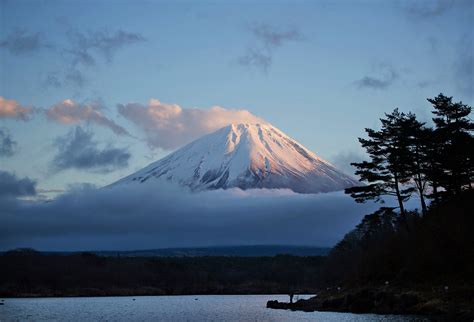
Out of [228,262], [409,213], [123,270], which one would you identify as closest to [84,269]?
[123,270]

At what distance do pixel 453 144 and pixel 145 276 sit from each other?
4585 inches

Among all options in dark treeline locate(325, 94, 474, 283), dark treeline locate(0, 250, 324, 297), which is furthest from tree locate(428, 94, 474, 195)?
dark treeline locate(0, 250, 324, 297)

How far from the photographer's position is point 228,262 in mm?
183000

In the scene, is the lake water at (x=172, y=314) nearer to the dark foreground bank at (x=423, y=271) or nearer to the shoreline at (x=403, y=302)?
the shoreline at (x=403, y=302)

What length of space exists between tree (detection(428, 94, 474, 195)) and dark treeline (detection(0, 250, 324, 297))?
74951 mm

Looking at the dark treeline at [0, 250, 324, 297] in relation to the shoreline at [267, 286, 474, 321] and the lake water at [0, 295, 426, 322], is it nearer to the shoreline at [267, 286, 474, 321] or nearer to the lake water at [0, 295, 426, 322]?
the lake water at [0, 295, 426, 322]

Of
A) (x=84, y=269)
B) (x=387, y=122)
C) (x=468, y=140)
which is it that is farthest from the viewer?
(x=84, y=269)

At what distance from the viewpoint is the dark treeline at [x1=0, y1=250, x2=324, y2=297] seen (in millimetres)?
138125

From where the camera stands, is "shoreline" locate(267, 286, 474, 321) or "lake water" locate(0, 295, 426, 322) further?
"lake water" locate(0, 295, 426, 322)

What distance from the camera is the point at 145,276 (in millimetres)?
157125

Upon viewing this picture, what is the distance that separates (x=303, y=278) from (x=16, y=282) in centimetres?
6220

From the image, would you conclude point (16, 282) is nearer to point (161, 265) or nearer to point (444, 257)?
point (161, 265)

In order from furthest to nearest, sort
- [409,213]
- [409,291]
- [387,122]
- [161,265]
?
[161,265]
[409,213]
[387,122]
[409,291]

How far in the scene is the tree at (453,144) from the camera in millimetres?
50094
